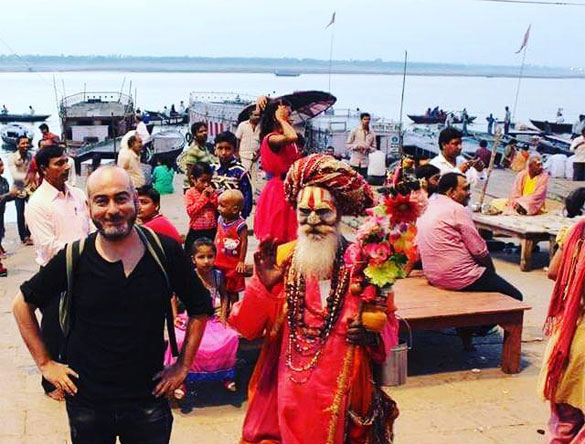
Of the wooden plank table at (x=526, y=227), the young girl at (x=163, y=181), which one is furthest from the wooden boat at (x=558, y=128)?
the wooden plank table at (x=526, y=227)

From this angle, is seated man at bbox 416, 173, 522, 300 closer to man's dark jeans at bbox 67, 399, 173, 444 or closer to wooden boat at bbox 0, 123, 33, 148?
man's dark jeans at bbox 67, 399, 173, 444

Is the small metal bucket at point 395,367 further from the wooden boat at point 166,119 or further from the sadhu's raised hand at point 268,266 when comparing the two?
the wooden boat at point 166,119

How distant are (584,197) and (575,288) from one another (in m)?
1.54

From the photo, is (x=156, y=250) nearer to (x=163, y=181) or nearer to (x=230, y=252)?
(x=230, y=252)

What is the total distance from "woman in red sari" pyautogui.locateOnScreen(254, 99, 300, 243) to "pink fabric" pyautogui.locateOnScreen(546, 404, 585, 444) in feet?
9.99

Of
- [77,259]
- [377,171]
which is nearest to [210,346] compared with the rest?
[77,259]

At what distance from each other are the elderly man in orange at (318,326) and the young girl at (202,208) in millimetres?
Answer: 3172

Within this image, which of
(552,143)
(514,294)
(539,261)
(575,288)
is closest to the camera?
(575,288)

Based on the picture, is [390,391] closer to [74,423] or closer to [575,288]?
[575,288]

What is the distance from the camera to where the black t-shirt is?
10.4ft

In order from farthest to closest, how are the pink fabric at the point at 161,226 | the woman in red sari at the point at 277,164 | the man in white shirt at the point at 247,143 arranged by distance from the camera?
1. the man in white shirt at the point at 247,143
2. the woman in red sari at the point at 277,164
3. the pink fabric at the point at 161,226

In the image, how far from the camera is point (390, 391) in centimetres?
587

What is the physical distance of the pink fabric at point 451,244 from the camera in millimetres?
6336

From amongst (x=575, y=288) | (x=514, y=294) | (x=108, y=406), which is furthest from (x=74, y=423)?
(x=514, y=294)
